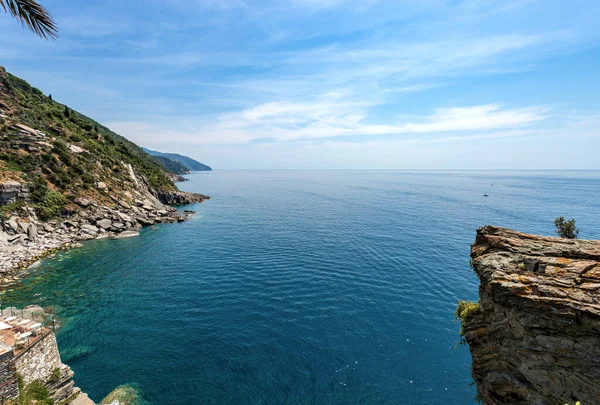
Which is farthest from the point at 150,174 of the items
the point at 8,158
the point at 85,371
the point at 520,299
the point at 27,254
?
the point at 520,299

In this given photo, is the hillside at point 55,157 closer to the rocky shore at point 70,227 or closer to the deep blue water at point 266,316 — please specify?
the rocky shore at point 70,227

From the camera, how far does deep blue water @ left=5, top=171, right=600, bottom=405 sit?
22.3 m

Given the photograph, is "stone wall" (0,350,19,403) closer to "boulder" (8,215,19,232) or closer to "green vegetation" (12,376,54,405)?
"green vegetation" (12,376,54,405)

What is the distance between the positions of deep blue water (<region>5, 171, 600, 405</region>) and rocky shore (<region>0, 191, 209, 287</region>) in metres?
4.44

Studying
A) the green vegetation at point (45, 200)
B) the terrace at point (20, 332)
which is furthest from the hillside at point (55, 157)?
the terrace at point (20, 332)

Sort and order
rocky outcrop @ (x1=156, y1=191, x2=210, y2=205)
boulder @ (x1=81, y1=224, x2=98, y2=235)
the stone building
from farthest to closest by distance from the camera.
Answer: rocky outcrop @ (x1=156, y1=191, x2=210, y2=205) → boulder @ (x1=81, y1=224, x2=98, y2=235) → the stone building

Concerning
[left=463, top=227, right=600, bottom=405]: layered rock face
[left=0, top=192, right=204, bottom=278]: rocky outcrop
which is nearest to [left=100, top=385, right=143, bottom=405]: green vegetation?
[left=463, top=227, right=600, bottom=405]: layered rock face

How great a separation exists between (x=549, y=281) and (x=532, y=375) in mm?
4612

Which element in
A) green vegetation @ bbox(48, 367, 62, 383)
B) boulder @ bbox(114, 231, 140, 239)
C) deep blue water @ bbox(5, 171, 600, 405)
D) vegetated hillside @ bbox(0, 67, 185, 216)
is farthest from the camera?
boulder @ bbox(114, 231, 140, 239)

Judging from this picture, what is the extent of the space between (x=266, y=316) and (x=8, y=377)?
820 inches

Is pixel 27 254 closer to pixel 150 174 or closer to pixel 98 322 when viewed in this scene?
pixel 98 322

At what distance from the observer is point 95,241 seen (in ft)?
192

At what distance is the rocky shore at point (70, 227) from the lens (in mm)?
45125

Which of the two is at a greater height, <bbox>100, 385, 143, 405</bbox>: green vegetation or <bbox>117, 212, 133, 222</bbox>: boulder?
<bbox>117, 212, 133, 222</bbox>: boulder
